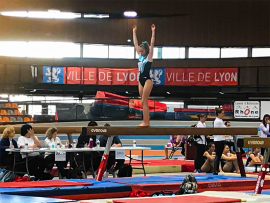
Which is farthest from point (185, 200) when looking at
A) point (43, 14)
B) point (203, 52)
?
point (43, 14)

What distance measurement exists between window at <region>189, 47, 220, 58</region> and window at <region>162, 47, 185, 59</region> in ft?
1.60

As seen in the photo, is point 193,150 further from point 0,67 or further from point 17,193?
point 0,67

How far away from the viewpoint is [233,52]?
82.3 feet

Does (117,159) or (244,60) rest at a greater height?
(244,60)

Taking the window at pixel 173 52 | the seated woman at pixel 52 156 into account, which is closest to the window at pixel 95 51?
the window at pixel 173 52

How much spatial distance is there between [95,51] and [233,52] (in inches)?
293

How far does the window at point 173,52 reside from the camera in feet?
83.1

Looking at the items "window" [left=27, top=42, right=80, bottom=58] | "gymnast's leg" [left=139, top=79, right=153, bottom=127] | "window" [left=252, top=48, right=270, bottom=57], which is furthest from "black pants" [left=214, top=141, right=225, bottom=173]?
"window" [left=27, top=42, right=80, bottom=58]

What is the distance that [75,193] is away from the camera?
724cm

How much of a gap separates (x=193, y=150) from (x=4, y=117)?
7.62 m

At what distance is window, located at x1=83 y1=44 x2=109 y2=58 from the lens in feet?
82.3

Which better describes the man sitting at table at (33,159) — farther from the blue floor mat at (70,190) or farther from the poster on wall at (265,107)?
the poster on wall at (265,107)

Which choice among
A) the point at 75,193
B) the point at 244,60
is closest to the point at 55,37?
the point at 244,60

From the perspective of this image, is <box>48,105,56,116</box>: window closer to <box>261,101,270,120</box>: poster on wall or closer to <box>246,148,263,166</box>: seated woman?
<box>246,148,263,166</box>: seated woman
